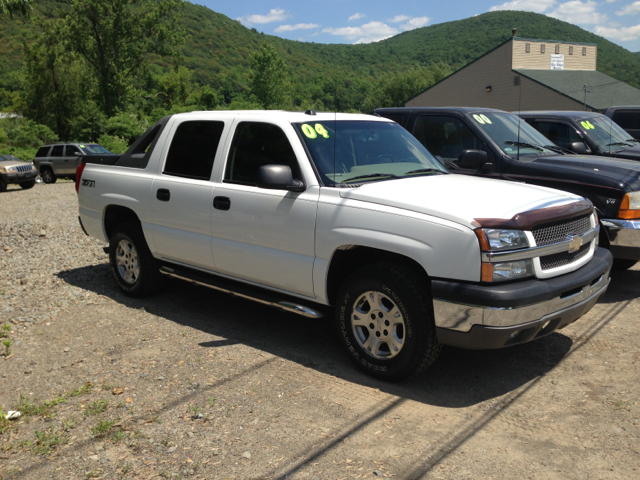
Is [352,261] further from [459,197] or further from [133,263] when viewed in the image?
[133,263]

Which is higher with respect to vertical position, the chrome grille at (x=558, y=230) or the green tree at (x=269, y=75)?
the green tree at (x=269, y=75)

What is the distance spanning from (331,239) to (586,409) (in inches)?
81.6

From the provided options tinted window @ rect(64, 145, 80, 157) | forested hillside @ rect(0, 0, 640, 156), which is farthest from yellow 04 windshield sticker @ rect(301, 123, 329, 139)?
forested hillside @ rect(0, 0, 640, 156)

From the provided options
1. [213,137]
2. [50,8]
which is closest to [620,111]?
[213,137]

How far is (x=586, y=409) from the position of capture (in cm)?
384

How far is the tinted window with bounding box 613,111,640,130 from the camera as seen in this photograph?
12852 mm

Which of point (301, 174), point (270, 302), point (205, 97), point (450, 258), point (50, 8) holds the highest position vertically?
point (50, 8)

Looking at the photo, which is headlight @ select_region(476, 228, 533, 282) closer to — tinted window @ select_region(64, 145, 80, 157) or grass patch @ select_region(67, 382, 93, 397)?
grass patch @ select_region(67, 382, 93, 397)

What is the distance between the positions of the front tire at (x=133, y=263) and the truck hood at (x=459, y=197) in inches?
108

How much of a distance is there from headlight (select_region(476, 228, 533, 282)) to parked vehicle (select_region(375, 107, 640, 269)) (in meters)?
2.62

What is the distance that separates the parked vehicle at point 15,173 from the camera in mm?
22328

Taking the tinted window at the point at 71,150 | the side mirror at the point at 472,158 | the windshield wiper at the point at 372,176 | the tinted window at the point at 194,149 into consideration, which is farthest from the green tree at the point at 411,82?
the windshield wiper at the point at 372,176

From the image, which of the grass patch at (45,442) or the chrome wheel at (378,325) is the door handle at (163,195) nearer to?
the chrome wheel at (378,325)

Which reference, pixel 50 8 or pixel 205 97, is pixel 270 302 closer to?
pixel 50 8
